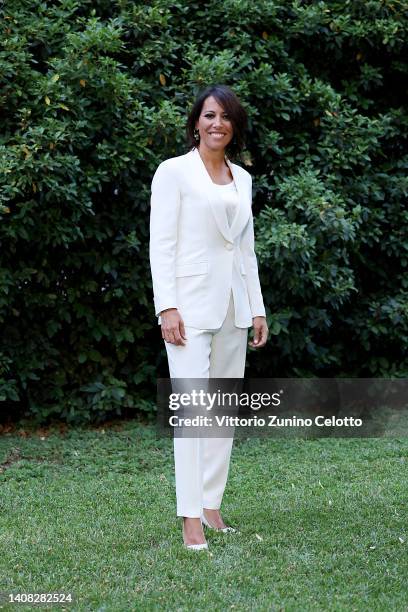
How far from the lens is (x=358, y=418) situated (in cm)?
785

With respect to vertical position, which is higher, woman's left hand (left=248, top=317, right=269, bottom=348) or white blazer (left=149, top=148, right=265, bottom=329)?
white blazer (left=149, top=148, right=265, bottom=329)

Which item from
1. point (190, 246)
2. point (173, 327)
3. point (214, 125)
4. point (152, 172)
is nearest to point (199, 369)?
point (173, 327)

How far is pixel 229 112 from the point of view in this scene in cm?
438

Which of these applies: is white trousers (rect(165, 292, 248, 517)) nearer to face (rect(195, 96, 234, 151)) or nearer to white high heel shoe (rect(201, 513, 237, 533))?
white high heel shoe (rect(201, 513, 237, 533))

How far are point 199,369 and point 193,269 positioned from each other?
1.44 feet

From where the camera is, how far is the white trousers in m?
4.21

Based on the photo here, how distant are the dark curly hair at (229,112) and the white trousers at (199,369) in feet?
2.44

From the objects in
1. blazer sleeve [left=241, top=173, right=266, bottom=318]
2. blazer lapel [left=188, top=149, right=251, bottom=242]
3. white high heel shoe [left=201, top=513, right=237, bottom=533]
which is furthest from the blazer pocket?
white high heel shoe [left=201, top=513, right=237, bottom=533]

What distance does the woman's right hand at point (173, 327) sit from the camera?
4.17 metres

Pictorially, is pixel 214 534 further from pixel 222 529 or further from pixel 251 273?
pixel 251 273

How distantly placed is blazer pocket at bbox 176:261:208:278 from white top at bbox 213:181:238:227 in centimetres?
27

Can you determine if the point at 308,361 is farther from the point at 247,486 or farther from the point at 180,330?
the point at 180,330

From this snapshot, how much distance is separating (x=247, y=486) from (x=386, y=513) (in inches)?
37.0

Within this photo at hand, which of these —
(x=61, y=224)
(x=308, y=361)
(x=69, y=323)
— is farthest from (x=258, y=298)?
(x=308, y=361)
